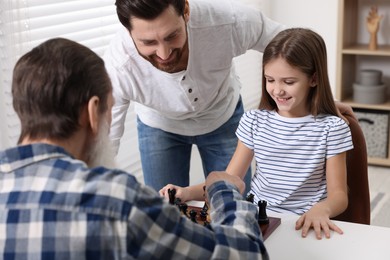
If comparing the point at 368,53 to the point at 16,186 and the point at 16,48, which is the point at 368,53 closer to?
the point at 16,48

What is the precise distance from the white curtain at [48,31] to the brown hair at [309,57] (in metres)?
0.93

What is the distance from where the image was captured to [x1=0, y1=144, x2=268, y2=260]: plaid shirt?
0.98m

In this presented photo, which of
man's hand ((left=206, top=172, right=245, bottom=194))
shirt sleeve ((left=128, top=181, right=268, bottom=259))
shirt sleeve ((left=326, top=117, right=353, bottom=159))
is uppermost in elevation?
shirt sleeve ((left=128, top=181, right=268, bottom=259))

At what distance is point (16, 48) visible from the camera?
2.18 meters

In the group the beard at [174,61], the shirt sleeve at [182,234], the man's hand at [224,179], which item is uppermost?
the beard at [174,61]

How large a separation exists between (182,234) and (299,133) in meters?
0.89

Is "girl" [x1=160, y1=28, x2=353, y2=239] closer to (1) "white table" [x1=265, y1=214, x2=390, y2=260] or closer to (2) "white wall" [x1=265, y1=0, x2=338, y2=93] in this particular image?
(1) "white table" [x1=265, y1=214, x2=390, y2=260]

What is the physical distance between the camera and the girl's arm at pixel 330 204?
5.08ft

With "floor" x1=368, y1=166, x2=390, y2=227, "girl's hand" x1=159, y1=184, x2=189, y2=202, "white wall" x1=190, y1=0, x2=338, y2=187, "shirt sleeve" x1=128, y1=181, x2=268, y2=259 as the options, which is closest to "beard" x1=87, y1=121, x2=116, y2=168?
"shirt sleeve" x1=128, y1=181, x2=268, y2=259

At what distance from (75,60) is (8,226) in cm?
30

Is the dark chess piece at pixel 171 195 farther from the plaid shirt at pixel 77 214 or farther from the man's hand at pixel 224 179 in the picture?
the plaid shirt at pixel 77 214

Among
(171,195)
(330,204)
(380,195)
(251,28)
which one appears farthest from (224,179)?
(380,195)

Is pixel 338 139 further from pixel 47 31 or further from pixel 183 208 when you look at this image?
pixel 47 31

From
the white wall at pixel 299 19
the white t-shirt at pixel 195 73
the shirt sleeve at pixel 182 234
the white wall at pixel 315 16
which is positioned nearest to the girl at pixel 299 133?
the white t-shirt at pixel 195 73
